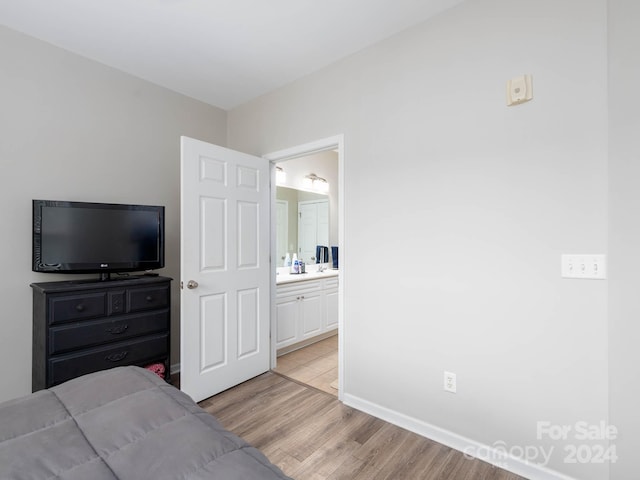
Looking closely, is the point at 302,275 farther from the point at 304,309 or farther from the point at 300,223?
the point at 300,223

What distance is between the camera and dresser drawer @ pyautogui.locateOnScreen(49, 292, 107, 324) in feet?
6.36

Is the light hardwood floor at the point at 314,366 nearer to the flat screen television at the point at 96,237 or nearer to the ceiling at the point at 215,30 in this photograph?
the flat screen television at the point at 96,237

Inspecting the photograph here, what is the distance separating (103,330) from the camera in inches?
83.4

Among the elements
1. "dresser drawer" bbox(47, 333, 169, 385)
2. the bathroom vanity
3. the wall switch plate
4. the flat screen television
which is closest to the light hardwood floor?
the bathroom vanity

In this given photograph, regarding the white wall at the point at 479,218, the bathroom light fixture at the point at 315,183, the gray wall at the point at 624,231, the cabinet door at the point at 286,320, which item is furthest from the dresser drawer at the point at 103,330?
the gray wall at the point at 624,231

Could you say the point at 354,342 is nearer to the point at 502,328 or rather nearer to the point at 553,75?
the point at 502,328

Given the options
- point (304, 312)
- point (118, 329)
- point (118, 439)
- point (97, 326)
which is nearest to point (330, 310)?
point (304, 312)

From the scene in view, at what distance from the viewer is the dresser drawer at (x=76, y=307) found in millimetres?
1938

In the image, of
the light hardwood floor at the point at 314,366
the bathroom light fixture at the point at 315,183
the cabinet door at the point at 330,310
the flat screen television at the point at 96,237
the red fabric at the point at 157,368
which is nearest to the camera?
the flat screen television at the point at 96,237

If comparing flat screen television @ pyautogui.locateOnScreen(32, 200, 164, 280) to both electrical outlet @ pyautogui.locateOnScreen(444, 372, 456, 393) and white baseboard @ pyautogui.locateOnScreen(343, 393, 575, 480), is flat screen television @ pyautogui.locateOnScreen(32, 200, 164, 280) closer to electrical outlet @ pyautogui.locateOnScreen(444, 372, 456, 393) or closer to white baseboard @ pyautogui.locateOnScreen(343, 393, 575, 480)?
white baseboard @ pyautogui.locateOnScreen(343, 393, 575, 480)

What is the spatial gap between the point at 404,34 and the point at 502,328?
197 centimetres

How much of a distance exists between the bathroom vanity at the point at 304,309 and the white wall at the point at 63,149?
1050mm

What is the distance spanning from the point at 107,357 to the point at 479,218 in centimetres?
255

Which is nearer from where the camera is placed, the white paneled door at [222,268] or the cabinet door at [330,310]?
the white paneled door at [222,268]
